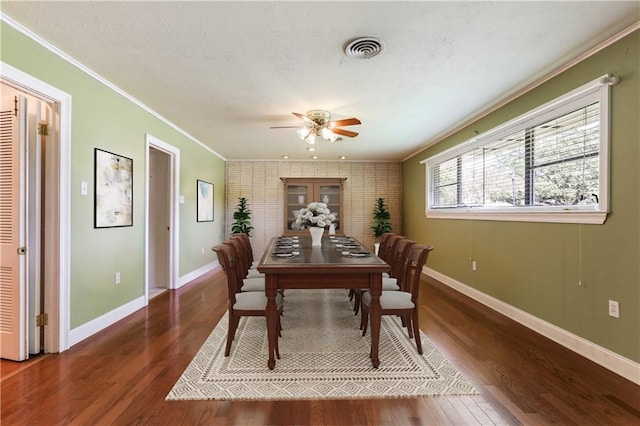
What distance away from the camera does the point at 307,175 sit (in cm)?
727

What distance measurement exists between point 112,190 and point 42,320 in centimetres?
127

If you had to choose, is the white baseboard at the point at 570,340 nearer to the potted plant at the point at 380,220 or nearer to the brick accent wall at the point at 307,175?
the potted plant at the point at 380,220

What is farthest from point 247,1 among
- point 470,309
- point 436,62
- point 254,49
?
point 470,309

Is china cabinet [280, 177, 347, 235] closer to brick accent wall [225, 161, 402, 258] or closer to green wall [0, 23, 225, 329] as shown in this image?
brick accent wall [225, 161, 402, 258]

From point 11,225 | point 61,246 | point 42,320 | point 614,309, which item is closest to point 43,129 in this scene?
point 11,225

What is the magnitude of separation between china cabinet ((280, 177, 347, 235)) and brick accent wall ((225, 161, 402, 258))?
17cm

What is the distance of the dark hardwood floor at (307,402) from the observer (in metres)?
1.71

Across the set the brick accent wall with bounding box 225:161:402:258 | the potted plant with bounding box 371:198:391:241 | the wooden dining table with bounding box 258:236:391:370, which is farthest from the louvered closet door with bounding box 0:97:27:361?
the potted plant with bounding box 371:198:391:241

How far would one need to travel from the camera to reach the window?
7.93ft

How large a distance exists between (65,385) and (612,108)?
4.17 meters

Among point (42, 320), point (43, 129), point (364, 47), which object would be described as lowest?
point (42, 320)

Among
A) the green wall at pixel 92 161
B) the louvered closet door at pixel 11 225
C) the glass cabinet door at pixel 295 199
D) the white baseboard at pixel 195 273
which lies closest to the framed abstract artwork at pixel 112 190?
the green wall at pixel 92 161

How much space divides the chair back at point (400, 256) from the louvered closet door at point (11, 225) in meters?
3.00

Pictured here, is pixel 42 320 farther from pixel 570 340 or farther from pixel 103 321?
pixel 570 340
